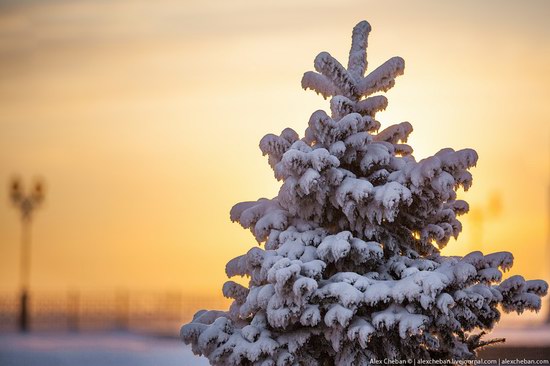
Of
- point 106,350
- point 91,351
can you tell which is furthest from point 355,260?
point 106,350

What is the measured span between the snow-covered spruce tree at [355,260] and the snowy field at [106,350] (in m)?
8.14

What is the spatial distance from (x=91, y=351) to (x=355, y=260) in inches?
669

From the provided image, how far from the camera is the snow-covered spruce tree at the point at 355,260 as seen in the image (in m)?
11.2

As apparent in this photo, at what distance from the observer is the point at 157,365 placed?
2483 centimetres

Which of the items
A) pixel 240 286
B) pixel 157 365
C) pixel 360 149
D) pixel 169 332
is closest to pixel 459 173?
pixel 360 149

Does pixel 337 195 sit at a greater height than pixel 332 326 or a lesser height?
greater

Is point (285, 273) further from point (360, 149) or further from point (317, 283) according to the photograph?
point (360, 149)

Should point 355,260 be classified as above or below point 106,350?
above

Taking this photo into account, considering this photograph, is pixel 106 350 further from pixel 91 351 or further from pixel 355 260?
pixel 355 260

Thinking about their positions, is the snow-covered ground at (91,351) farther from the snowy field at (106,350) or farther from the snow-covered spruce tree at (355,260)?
the snow-covered spruce tree at (355,260)

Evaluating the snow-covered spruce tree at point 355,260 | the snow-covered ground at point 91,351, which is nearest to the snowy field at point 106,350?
the snow-covered ground at point 91,351

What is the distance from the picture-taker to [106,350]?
91.2ft

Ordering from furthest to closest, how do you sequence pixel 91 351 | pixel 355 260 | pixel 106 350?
pixel 106 350
pixel 91 351
pixel 355 260

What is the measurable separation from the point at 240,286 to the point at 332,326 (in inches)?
55.0
